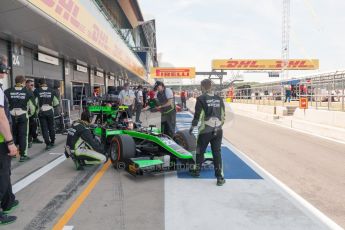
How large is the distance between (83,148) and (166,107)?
219cm

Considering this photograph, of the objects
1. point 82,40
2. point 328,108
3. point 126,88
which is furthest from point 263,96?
point 82,40

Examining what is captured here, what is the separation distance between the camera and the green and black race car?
547 centimetres

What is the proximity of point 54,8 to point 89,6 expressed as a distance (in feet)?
15.0

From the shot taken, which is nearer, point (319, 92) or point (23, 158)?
point (23, 158)

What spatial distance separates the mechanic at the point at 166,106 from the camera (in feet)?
24.6

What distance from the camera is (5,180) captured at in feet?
12.7

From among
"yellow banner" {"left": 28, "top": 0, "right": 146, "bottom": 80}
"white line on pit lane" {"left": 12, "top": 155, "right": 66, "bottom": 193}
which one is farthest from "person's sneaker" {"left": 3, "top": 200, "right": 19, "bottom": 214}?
"yellow banner" {"left": 28, "top": 0, "right": 146, "bottom": 80}

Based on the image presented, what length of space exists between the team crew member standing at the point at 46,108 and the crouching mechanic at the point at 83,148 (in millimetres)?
2261

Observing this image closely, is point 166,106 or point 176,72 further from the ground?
point 176,72

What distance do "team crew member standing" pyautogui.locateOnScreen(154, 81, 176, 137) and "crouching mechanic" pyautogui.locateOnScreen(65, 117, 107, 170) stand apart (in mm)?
1891

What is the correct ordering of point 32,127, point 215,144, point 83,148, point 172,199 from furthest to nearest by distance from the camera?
point 32,127 → point 83,148 → point 215,144 → point 172,199

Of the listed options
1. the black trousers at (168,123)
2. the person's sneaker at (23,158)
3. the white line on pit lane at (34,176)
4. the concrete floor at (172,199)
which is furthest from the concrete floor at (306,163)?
the person's sneaker at (23,158)

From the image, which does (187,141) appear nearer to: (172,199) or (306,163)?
(172,199)

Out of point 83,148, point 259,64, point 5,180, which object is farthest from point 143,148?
point 259,64
